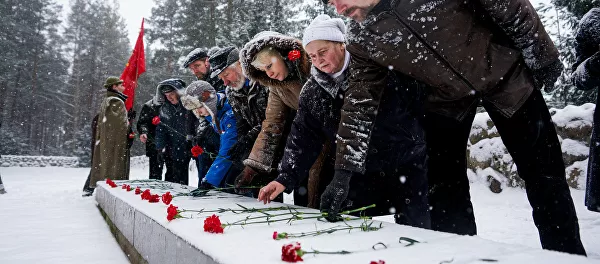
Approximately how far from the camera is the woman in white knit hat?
1945mm

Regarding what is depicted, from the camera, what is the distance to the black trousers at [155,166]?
7.12 m

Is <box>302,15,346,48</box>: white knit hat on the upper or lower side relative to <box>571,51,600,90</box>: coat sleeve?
upper

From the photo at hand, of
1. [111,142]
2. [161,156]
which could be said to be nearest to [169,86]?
[161,156]

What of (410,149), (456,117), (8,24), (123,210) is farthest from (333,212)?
(8,24)

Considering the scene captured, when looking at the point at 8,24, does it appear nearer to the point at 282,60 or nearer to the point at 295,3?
the point at 295,3

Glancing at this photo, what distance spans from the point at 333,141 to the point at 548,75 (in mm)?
1148

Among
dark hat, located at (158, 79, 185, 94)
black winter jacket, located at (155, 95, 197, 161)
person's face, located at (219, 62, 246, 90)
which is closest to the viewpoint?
person's face, located at (219, 62, 246, 90)

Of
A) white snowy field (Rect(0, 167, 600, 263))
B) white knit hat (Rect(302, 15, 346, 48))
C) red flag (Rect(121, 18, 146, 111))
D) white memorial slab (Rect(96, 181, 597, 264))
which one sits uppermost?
red flag (Rect(121, 18, 146, 111))

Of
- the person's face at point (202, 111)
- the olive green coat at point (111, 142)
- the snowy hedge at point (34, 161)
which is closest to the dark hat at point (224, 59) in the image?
the person's face at point (202, 111)

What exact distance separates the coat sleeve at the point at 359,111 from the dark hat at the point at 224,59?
203 cm

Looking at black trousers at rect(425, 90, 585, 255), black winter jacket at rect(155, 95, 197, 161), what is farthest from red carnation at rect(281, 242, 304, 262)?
black winter jacket at rect(155, 95, 197, 161)

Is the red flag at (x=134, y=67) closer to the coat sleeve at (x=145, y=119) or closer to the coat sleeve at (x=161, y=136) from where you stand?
the coat sleeve at (x=145, y=119)

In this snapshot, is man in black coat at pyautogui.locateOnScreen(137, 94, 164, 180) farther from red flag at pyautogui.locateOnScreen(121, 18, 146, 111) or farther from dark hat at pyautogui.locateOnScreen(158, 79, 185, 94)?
A: red flag at pyautogui.locateOnScreen(121, 18, 146, 111)

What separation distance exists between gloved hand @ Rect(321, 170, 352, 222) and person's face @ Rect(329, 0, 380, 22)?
69 cm
